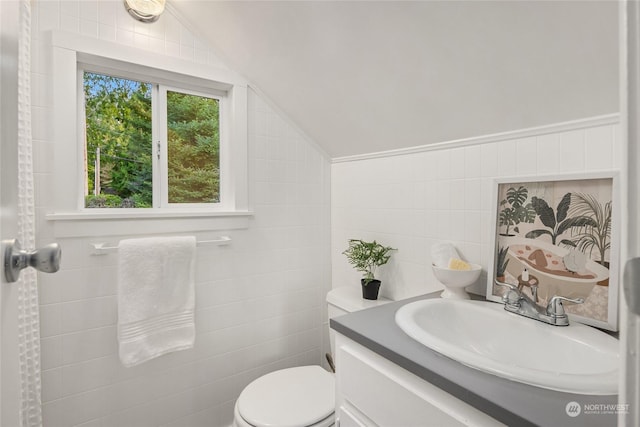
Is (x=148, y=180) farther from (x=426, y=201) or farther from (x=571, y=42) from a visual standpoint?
(x=571, y=42)

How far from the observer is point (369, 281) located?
64.6 inches

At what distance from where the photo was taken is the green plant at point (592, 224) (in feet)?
3.20

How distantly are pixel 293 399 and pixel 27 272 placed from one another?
1058 mm

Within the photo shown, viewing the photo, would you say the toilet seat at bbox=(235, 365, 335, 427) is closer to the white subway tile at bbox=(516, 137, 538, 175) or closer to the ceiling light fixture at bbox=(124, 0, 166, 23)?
the white subway tile at bbox=(516, 137, 538, 175)

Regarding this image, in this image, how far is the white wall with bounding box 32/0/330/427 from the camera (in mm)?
1305

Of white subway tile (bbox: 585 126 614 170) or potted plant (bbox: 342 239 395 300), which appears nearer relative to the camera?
white subway tile (bbox: 585 126 614 170)

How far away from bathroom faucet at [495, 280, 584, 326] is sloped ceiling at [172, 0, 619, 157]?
562mm

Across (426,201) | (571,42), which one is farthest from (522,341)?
(571,42)

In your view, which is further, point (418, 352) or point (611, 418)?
point (418, 352)

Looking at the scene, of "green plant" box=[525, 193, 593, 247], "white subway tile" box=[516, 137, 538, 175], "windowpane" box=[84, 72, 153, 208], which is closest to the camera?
"green plant" box=[525, 193, 593, 247]

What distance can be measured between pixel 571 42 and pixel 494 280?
2.53 feet

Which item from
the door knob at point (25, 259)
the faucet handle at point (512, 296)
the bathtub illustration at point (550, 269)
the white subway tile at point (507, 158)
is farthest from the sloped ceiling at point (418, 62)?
the door knob at point (25, 259)

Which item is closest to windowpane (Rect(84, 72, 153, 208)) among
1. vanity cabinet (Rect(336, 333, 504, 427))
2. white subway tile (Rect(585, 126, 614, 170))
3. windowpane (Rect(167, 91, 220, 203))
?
windowpane (Rect(167, 91, 220, 203))

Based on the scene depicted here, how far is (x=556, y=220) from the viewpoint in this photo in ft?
3.58
